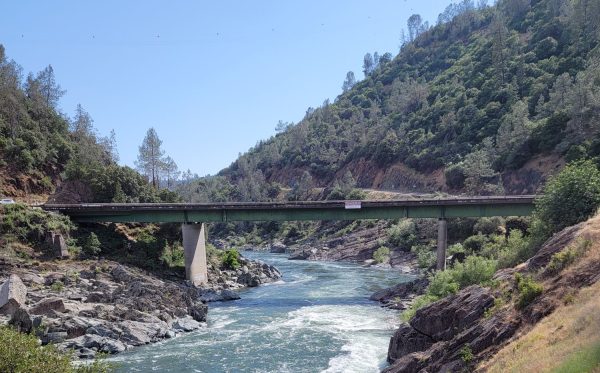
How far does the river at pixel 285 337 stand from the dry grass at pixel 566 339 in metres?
14.4

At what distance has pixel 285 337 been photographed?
40250mm

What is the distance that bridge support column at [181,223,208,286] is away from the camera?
2501 inches

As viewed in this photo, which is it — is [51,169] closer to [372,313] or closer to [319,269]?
[319,269]

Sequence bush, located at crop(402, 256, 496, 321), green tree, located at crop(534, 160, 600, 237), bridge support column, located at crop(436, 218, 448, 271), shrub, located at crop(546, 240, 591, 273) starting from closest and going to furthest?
shrub, located at crop(546, 240, 591, 273), green tree, located at crop(534, 160, 600, 237), bush, located at crop(402, 256, 496, 321), bridge support column, located at crop(436, 218, 448, 271)

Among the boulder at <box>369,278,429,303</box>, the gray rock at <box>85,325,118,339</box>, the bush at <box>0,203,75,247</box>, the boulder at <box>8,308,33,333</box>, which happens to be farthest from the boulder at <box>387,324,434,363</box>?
the bush at <box>0,203,75,247</box>

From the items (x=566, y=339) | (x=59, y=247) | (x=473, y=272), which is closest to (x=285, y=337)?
(x=473, y=272)

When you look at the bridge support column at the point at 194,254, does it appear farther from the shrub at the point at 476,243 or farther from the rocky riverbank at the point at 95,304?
the shrub at the point at 476,243

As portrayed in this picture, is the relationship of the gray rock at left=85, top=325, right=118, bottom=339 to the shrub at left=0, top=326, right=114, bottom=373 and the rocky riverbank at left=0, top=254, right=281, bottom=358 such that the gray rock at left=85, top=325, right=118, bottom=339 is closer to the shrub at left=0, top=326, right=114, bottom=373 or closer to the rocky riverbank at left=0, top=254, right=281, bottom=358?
the rocky riverbank at left=0, top=254, right=281, bottom=358

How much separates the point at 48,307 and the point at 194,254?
2547cm

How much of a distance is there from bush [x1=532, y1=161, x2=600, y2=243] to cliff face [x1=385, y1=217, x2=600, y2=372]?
9.89m

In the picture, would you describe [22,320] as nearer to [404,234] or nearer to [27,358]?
[27,358]

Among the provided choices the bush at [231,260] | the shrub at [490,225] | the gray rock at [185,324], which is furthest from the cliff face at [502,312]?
the shrub at [490,225]

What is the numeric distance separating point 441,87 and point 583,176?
12668cm

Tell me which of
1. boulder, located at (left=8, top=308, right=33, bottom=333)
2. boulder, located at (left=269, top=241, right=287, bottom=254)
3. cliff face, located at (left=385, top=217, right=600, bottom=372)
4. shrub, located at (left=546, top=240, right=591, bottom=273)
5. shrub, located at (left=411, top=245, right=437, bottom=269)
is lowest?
boulder, located at (left=269, top=241, right=287, bottom=254)
